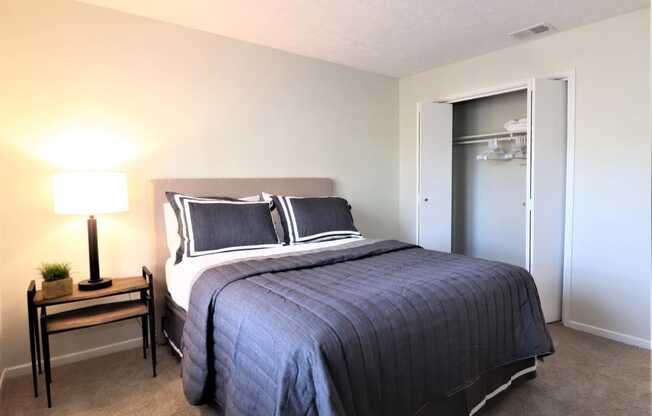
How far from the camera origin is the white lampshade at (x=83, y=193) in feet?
7.26

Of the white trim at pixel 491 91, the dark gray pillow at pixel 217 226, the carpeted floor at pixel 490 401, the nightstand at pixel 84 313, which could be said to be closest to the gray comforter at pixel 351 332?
the carpeted floor at pixel 490 401

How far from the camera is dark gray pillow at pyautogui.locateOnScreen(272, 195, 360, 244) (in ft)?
9.68

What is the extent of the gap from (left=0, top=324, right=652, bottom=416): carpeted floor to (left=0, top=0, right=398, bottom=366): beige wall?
0.32 metres

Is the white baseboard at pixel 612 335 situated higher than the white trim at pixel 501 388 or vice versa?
the white trim at pixel 501 388

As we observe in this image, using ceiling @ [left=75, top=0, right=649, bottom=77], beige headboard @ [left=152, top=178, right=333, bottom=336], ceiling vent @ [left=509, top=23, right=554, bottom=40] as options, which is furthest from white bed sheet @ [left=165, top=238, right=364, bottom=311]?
ceiling vent @ [left=509, top=23, right=554, bottom=40]

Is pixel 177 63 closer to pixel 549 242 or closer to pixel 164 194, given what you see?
pixel 164 194

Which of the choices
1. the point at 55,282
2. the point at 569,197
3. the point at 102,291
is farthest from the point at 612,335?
the point at 55,282

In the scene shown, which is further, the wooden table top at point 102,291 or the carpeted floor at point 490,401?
the wooden table top at point 102,291

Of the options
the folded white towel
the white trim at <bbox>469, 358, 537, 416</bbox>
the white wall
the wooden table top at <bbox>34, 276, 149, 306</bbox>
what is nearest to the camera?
the white trim at <bbox>469, 358, 537, 416</bbox>

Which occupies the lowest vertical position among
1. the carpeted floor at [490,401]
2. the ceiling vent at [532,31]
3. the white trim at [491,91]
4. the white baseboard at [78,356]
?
the carpeted floor at [490,401]

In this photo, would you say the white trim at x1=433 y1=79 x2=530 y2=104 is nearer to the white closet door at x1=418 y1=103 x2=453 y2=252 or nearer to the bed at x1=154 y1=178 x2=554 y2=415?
the white closet door at x1=418 y1=103 x2=453 y2=252

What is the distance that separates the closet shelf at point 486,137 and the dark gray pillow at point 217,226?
2.61 meters

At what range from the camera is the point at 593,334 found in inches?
118

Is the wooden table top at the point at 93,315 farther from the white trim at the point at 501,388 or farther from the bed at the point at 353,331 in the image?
the white trim at the point at 501,388
